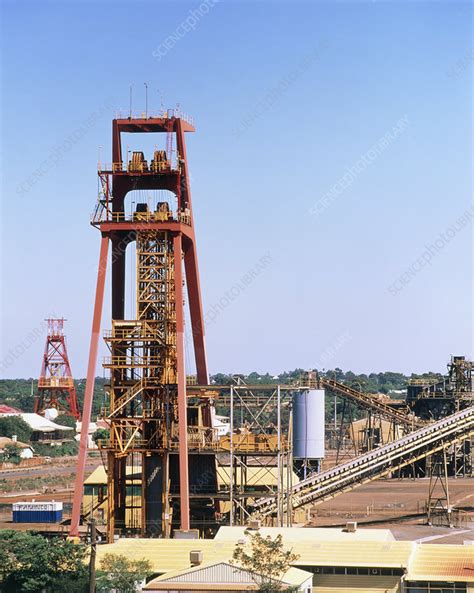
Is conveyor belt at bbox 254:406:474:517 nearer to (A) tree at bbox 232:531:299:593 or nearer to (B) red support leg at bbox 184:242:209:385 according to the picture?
(B) red support leg at bbox 184:242:209:385

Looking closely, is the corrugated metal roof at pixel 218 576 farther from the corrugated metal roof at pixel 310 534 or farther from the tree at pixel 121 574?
the corrugated metal roof at pixel 310 534

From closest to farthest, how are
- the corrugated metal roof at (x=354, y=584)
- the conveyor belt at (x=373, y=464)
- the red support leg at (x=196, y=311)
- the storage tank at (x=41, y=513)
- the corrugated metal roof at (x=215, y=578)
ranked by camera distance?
the corrugated metal roof at (x=215, y=578) < the corrugated metal roof at (x=354, y=584) < the red support leg at (x=196, y=311) < the conveyor belt at (x=373, y=464) < the storage tank at (x=41, y=513)

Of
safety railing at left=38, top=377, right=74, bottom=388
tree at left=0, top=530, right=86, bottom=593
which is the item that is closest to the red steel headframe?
tree at left=0, top=530, right=86, bottom=593

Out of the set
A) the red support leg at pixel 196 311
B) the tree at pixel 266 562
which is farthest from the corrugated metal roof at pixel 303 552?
the red support leg at pixel 196 311

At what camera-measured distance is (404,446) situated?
80938 mm

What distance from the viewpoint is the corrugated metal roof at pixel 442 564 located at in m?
49.7

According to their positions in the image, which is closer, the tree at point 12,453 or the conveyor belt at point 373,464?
the conveyor belt at point 373,464

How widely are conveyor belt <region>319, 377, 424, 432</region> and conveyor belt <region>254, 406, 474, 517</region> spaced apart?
18522mm

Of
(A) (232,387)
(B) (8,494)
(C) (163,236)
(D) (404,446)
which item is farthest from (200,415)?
(B) (8,494)

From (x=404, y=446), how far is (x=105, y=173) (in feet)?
92.6

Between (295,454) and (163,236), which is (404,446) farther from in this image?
(163,236)

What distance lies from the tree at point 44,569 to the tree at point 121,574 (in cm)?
92

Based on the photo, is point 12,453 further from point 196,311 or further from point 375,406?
point 196,311

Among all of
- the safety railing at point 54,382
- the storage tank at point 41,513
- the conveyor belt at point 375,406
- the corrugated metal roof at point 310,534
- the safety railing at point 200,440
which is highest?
the safety railing at point 54,382
